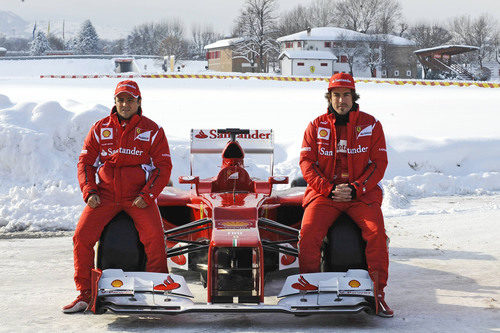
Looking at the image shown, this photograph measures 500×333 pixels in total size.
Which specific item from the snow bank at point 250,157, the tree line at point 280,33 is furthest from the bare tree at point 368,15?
the snow bank at point 250,157

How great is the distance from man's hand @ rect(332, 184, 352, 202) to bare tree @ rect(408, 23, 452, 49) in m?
98.5

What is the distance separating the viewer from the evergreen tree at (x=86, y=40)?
129 metres

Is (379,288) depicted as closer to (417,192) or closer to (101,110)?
(417,192)

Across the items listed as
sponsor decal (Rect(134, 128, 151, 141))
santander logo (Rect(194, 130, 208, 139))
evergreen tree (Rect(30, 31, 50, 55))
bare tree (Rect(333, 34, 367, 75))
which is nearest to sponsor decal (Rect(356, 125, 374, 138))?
sponsor decal (Rect(134, 128, 151, 141))

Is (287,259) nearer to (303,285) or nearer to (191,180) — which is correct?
(191,180)

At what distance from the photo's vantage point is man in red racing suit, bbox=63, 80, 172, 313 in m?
6.28

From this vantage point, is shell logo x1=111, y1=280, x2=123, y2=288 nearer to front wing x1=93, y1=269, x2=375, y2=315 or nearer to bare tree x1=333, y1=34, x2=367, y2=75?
front wing x1=93, y1=269, x2=375, y2=315

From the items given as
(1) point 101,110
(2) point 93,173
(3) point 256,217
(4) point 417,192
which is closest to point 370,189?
(3) point 256,217

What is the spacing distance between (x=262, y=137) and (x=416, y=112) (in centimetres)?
1601

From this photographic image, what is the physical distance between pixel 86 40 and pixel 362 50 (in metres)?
59.1

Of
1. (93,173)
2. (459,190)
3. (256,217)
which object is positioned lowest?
(459,190)

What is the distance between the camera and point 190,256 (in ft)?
24.5

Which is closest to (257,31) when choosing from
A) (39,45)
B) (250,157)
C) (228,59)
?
(228,59)

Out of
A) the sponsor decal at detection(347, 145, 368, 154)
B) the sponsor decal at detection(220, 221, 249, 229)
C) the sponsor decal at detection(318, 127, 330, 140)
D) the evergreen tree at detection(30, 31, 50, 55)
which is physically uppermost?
the evergreen tree at detection(30, 31, 50, 55)
